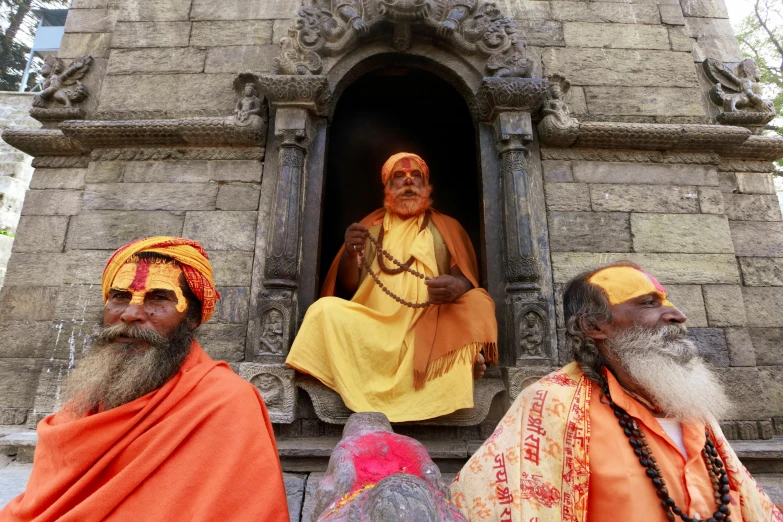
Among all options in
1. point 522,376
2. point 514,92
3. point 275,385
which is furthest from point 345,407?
point 514,92

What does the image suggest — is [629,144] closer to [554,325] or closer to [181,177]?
[554,325]

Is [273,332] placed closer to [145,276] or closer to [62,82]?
[145,276]

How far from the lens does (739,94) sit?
426cm

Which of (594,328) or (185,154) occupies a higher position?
(185,154)

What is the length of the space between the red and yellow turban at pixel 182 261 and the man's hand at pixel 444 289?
1405mm

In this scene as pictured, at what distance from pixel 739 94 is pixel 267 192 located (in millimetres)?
4465

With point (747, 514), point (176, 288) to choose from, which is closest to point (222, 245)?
point (176, 288)

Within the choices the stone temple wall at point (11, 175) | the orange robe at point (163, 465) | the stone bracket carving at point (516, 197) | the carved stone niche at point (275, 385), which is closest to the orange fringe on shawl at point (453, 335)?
the stone bracket carving at point (516, 197)

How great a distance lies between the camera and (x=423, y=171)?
4004mm

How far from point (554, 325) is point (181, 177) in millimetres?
3237

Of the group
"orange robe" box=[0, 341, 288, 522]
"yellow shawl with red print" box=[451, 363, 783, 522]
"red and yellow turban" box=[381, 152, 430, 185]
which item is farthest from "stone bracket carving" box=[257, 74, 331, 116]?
"yellow shawl with red print" box=[451, 363, 783, 522]

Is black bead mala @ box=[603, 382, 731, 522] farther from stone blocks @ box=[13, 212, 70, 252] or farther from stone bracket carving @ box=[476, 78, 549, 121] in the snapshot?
stone blocks @ box=[13, 212, 70, 252]

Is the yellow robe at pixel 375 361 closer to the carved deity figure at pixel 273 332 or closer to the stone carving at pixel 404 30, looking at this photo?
the carved deity figure at pixel 273 332

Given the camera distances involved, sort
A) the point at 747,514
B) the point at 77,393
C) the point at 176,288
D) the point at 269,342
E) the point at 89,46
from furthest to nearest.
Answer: the point at 89,46 → the point at 269,342 → the point at 176,288 → the point at 77,393 → the point at 747,514
